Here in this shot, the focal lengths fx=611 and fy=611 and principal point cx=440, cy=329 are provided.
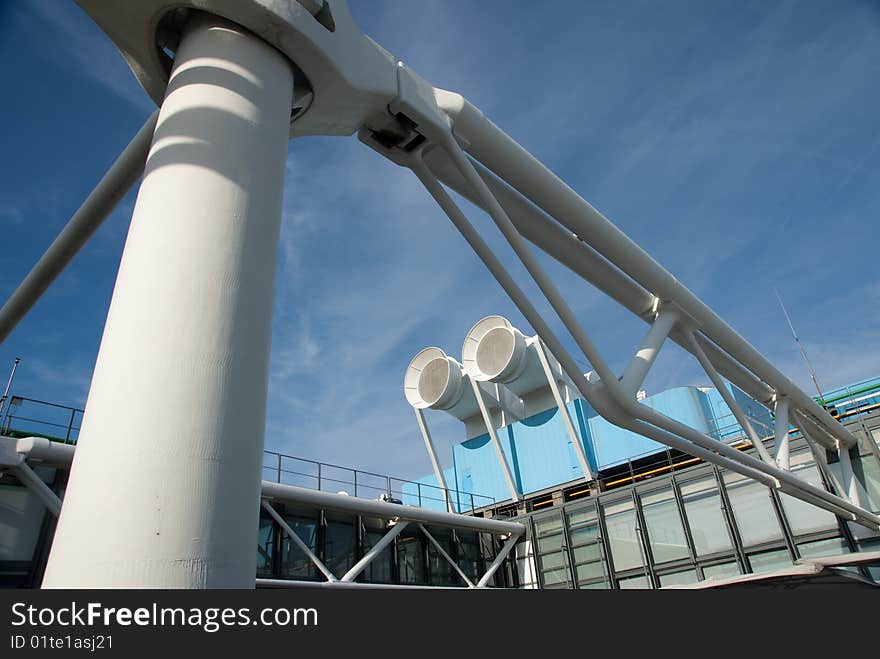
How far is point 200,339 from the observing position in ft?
10.7

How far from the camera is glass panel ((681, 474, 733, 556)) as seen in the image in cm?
1869

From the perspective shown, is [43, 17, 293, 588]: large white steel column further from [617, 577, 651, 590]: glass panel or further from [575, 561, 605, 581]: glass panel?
[575, 561, 605, 581]: glass panel

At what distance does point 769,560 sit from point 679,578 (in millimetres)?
2787

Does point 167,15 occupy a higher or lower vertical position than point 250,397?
higher

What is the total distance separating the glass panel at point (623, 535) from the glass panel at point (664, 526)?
0.49 meters

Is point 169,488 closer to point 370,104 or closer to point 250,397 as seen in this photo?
point 250,397

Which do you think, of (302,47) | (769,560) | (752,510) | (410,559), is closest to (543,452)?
(410,559)

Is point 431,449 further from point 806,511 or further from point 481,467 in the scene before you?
point 806,511

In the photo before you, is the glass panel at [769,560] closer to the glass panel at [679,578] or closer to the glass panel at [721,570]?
the glass panel at [721,570]

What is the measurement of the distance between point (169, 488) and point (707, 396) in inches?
992

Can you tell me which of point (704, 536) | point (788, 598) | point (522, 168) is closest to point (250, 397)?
point (788, 598)

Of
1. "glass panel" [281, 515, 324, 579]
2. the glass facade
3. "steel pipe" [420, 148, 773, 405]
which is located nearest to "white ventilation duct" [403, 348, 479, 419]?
the glass facade

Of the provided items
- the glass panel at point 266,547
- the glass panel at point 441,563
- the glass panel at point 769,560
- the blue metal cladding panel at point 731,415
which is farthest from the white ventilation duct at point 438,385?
the glass panel at point 769,560

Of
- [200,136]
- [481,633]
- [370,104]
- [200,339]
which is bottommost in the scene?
[481,633]
